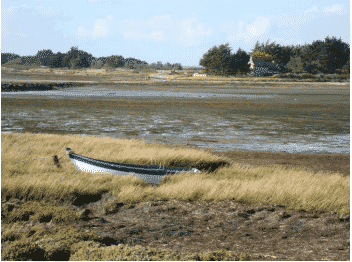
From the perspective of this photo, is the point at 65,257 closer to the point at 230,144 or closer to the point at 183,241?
the point at 183,241

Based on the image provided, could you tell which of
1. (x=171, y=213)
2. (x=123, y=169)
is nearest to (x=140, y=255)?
(x=171, y=213)

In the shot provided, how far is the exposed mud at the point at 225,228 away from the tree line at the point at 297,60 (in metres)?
93.9

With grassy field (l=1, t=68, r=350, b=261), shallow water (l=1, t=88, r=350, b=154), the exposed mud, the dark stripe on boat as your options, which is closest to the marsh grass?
grassy field (l=1, t=68, r=350, b=261)

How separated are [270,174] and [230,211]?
415 centimetres

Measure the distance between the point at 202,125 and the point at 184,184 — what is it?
16.7 meters

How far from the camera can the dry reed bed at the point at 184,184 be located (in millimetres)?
11578

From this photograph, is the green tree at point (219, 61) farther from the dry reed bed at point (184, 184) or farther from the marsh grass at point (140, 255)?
the marsh grass at point (140, 255)

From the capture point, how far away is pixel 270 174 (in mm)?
14586

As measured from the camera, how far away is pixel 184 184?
1266cm

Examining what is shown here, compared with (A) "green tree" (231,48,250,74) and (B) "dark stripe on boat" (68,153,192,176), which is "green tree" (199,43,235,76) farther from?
(B) "dark stripe on boat" (68,153,192,176)

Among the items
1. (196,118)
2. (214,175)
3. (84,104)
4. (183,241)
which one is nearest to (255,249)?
(183,241)

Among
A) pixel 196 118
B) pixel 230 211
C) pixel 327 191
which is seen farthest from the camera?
pixel 196 118

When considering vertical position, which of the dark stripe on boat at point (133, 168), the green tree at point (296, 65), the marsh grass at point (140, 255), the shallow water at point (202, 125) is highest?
the green tree at point (296, 65)

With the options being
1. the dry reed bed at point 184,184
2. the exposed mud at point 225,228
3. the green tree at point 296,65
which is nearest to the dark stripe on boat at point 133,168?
the dry reed bed at point 184,184
